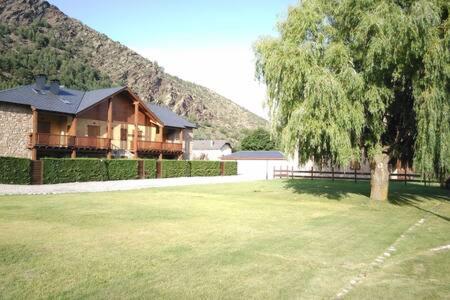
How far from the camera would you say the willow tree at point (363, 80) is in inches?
Answer: 600

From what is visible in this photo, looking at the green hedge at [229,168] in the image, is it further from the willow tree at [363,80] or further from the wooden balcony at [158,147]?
the willow tree at [363,80]

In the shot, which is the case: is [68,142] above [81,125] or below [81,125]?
below

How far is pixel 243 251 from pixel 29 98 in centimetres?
3197

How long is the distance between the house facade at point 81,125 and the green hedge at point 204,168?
4.61 m

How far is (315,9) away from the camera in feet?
58.2

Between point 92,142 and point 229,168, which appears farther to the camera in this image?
point 229,168

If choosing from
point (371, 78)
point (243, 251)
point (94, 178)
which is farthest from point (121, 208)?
point (94, 178)

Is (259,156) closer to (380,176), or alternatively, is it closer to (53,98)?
(53,98)

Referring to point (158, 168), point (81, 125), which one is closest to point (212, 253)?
point (158, 168)

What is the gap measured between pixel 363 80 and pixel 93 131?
2932cm

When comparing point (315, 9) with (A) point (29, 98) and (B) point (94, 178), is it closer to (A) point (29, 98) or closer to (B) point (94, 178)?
(B) point (94, 178)

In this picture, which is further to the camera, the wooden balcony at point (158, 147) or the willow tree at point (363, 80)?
the wooden balcony at point (158, 147)

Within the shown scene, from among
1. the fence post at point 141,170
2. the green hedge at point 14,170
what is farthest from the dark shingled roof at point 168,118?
the green hedge at point 14,170

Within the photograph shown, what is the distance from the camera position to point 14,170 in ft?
80.6
